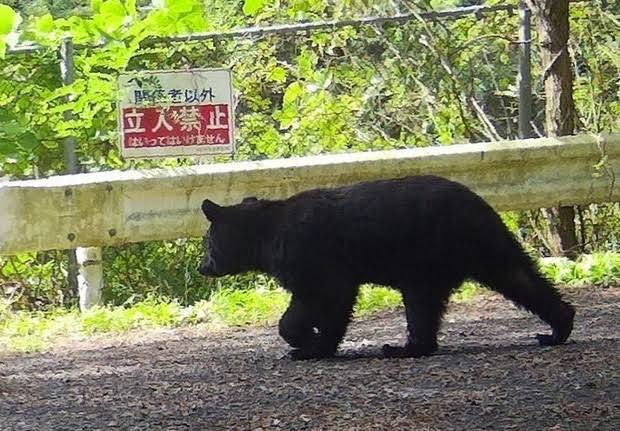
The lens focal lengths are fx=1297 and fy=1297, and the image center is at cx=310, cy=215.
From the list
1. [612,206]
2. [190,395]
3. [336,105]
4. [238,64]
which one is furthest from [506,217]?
[190,395]

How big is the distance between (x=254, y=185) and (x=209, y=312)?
3.50 ft

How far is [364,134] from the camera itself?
391 inches

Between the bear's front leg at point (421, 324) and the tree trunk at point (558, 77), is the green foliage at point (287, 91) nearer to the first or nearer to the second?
the tree trunk at point (558, 77)

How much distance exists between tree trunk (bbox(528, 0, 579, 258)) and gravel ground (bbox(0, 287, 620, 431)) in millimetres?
2174

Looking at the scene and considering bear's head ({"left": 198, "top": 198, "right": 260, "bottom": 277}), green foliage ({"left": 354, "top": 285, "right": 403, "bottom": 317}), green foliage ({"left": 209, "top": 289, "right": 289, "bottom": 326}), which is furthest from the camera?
green foliage ({"left": 354, "top": 285, "right": 403, "bottom": 317})

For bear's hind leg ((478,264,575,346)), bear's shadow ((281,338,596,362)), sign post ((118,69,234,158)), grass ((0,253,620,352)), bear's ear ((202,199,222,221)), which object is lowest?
grass ((0,253,620,352))

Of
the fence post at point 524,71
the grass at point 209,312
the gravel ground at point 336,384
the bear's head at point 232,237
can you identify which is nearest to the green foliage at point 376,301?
the grass at point 209,312

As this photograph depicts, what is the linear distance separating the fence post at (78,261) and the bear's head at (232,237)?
2002mm

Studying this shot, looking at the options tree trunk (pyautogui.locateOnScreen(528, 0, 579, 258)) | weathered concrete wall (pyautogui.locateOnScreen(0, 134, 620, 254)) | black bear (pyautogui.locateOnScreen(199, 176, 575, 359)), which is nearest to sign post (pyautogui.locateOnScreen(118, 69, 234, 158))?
weathered concrete wall (pyautogui.locateOnScreen(0, 134, 620, 254))

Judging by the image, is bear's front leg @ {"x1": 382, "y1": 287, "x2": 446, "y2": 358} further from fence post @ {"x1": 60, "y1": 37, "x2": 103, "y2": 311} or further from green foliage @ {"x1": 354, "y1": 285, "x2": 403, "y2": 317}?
fence post @ {"x1": 60, "y1": 37, "x2": 103, "y2": 311}

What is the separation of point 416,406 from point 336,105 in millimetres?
5508

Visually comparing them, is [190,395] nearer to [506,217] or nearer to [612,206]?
[506,217]

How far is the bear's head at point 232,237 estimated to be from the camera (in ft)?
22.4

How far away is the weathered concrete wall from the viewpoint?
28.1ft
